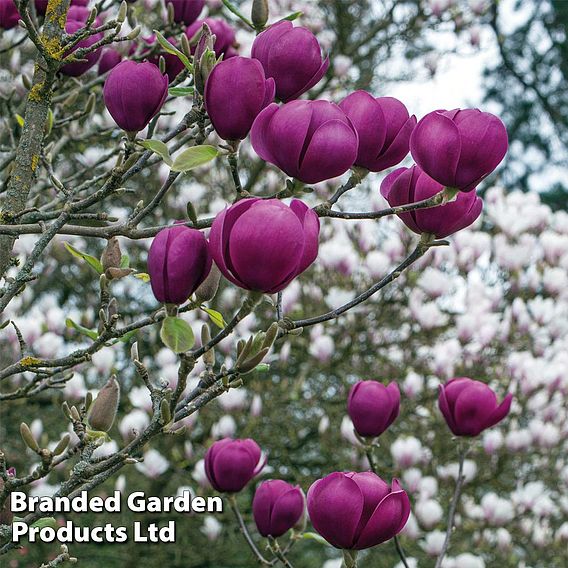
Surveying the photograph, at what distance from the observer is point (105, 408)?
2.66ft

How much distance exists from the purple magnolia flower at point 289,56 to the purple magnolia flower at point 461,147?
0.13m

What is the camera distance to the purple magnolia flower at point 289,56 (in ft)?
2.48

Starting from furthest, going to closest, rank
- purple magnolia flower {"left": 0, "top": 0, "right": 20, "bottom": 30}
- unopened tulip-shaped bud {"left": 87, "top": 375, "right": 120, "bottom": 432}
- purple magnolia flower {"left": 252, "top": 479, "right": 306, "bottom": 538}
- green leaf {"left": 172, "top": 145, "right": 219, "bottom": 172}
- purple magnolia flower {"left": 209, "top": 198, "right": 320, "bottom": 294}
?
1. purple magnolia flower {"left": 0, "top": 0, "right": 20, "bottom": 30}
2. purple magnolia flower {"left": 252, "top": 479, "right": 306, "bottom": 538}
3. unopened tulip-shaped bud {"left": 87, "top": 375, "right": 120, "bottom": 432}
4. green leaf {"left": 172, "top": 145, "right": 219, "bottom": 172}
5. purple magnolia flower {"left": 209, "top": 198, "right": 320, "bottom": 294}

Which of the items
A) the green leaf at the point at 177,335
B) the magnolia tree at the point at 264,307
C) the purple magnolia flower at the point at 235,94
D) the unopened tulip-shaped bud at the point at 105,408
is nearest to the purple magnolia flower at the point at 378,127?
the magnolia tree at the point at 264,307

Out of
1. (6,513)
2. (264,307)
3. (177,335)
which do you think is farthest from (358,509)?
(264,307)

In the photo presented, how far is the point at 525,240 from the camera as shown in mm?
3150

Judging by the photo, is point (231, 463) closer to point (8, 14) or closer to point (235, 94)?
point (235, 94)

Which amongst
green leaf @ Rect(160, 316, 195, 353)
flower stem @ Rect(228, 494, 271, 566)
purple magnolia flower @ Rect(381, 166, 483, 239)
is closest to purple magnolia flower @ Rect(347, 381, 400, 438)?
flower stem @ Rect(228, 494, 271, 566)

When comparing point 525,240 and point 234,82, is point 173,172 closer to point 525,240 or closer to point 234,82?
point 234,82

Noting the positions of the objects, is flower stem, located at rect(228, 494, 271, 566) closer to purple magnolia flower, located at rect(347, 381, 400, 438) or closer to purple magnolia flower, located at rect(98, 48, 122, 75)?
purple magnolia flower, located at rect(347, 381, 400, 438)

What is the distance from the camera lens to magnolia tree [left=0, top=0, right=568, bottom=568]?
712 mm

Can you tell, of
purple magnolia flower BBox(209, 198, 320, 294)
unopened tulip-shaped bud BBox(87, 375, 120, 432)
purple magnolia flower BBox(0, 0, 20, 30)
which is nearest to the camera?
purple magnolia flower BBox(209, 198, 320, 294)

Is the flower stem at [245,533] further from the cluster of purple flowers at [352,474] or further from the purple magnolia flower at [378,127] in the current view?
the purple magnolia flower at [378,127]

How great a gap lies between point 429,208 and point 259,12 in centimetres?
31
